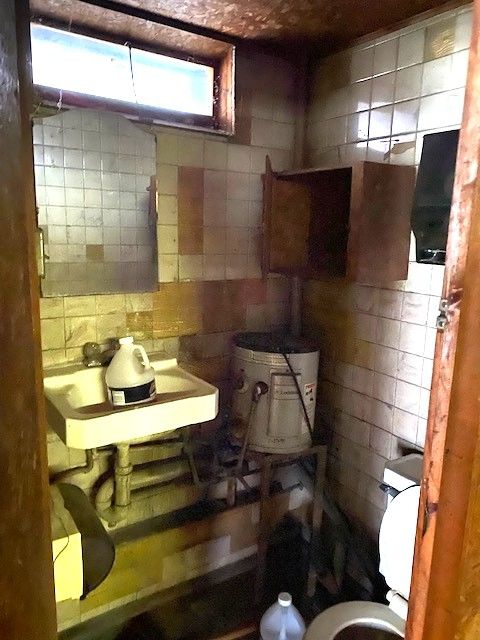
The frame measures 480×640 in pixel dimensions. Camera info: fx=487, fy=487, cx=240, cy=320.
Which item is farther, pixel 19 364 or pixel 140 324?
pixel 140 324

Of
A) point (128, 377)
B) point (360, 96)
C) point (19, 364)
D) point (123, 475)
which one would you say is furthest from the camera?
point (360, 96)

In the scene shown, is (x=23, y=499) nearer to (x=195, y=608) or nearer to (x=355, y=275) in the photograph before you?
(x=355, y=275)

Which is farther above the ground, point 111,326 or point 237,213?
point 237,213

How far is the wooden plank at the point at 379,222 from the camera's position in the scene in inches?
63.2

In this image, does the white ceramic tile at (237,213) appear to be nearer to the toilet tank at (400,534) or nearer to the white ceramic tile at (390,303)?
the white ceramic tile at (390,303)

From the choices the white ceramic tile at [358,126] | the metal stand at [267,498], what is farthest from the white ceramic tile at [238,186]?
the metal stand at [267,498]

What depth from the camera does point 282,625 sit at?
1610 mm

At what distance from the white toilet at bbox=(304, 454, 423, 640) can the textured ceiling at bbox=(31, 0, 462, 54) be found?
57.7 inches

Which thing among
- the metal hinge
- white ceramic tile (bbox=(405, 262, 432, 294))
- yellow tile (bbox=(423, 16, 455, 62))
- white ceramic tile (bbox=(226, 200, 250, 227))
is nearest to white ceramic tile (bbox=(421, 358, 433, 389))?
white ceramic tile (bbox=(405, 262, 432, 294))

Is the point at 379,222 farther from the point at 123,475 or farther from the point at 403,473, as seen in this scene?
the point at 123,475

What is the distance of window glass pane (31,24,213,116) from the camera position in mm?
1578

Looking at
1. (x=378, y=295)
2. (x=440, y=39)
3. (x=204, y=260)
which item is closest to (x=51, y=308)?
(x=204, y=260)

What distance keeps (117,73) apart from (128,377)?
1066mm

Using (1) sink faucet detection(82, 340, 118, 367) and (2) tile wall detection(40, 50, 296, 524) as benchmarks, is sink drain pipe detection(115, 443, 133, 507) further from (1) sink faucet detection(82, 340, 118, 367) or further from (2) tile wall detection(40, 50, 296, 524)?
(1) sink faucet detection(82, 340, 118, 367)
